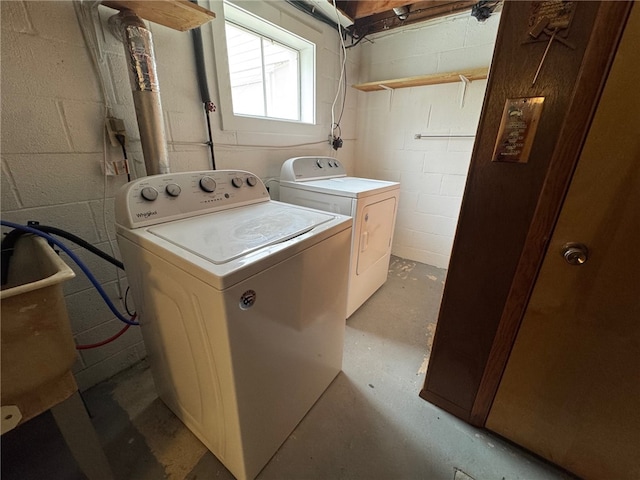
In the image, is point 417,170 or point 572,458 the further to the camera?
point 417,170

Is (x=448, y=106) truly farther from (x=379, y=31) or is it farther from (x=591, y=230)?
(x=591, y=230)

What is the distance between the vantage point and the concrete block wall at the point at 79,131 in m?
0.95

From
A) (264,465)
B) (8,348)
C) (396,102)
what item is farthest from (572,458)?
(396,102)

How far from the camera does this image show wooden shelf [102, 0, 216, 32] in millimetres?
980

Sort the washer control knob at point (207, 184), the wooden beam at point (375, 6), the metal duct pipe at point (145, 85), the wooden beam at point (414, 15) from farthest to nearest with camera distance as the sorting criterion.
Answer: the wooden beam at point (414, 15) → the wooden beam at point (375, 6) → the washer control knob at point (207, 184) → the metal duct pipe at point (145, 85)

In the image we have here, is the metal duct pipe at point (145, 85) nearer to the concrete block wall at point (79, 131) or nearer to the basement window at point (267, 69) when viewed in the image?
the concrete block wall at point (79, 131)

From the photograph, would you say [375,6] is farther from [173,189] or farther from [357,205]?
[173,189]

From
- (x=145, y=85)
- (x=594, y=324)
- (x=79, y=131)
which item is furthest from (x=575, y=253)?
(x=79, y=131)

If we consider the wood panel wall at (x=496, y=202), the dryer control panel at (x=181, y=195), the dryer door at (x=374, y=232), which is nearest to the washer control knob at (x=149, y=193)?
the dryer control panel at (x=181, y=195)

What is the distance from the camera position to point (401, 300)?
6.95 feet

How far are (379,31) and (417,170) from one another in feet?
4.13

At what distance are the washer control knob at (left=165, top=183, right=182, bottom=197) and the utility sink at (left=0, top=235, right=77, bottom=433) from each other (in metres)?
0.48

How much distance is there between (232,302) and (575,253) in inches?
39.0

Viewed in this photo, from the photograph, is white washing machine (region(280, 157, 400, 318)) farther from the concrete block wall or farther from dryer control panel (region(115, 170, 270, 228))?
the concrete block wall
